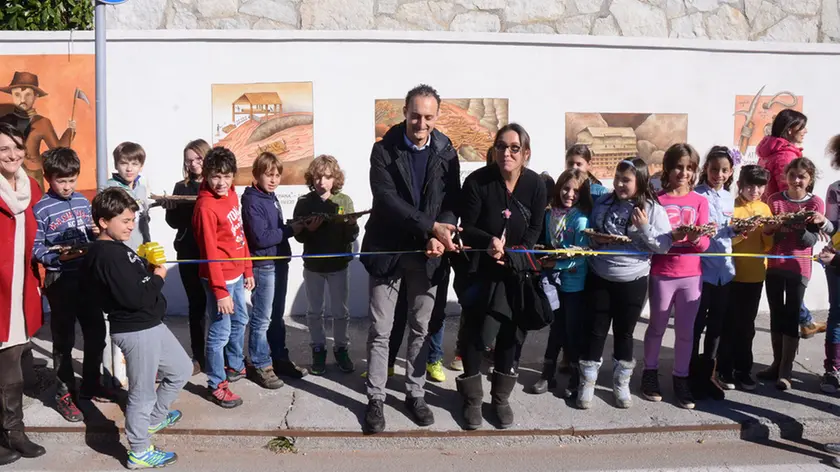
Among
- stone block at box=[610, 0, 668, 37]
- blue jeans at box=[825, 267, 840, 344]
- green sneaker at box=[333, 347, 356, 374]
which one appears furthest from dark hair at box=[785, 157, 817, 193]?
green sneaker at box=[333, 347, 356, 374]

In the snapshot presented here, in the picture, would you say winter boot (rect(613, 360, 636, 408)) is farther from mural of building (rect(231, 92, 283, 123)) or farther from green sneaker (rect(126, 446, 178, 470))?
mural of building (rect(231, 92, 283, 123))

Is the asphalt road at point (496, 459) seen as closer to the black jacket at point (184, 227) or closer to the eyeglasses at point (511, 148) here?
the black jacket at point (184, 227)

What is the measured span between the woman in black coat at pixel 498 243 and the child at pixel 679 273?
0.94 meters

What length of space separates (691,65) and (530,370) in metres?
3.60

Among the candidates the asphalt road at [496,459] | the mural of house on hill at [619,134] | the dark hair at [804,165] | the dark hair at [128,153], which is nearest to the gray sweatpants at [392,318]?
the asphalt road at [496,459]

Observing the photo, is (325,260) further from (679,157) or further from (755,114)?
(755,114)

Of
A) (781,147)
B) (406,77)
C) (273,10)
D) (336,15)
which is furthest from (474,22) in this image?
(781,147)

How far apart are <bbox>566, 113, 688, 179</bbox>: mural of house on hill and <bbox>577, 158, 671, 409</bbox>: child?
7.46 feet

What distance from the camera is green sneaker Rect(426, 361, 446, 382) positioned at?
5102 millimetres

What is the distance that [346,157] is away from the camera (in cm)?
664

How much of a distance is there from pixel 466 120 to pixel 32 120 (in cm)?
405

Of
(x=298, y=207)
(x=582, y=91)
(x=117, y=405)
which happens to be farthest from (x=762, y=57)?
(x=117, y=405)

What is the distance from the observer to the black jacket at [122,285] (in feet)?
12.1

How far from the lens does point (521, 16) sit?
736cm
